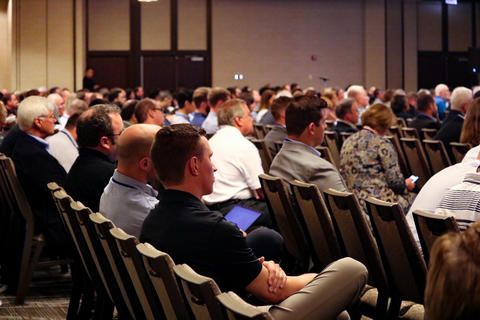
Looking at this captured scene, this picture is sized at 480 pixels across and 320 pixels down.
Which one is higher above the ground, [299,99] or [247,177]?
[299,99]

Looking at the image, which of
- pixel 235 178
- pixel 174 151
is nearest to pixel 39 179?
pixel 235 178

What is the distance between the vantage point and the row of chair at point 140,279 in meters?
2.27

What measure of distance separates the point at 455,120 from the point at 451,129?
0.25m

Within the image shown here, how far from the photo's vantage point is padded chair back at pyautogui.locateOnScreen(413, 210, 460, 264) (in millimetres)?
3258

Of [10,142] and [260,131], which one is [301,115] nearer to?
[10,142]

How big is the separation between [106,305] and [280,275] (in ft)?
4.06

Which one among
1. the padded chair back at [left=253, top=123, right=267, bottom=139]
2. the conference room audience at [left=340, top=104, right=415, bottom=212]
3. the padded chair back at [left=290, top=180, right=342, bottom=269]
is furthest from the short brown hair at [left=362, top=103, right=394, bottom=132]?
the padded chair back at [left=253, top=123, right=267, bottom=139]

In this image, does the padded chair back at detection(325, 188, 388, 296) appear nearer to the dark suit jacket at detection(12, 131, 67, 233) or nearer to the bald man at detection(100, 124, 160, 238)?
the bald man at detection(100, 124, 160, 238)

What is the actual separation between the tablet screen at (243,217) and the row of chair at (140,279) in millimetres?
799

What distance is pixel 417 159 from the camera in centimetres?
809

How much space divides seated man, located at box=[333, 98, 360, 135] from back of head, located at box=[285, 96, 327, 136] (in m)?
3.82

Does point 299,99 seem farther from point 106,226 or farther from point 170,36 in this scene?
point 170,36

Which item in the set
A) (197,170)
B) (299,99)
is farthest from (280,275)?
(299,99)

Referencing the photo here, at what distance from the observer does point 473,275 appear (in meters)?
1.73
